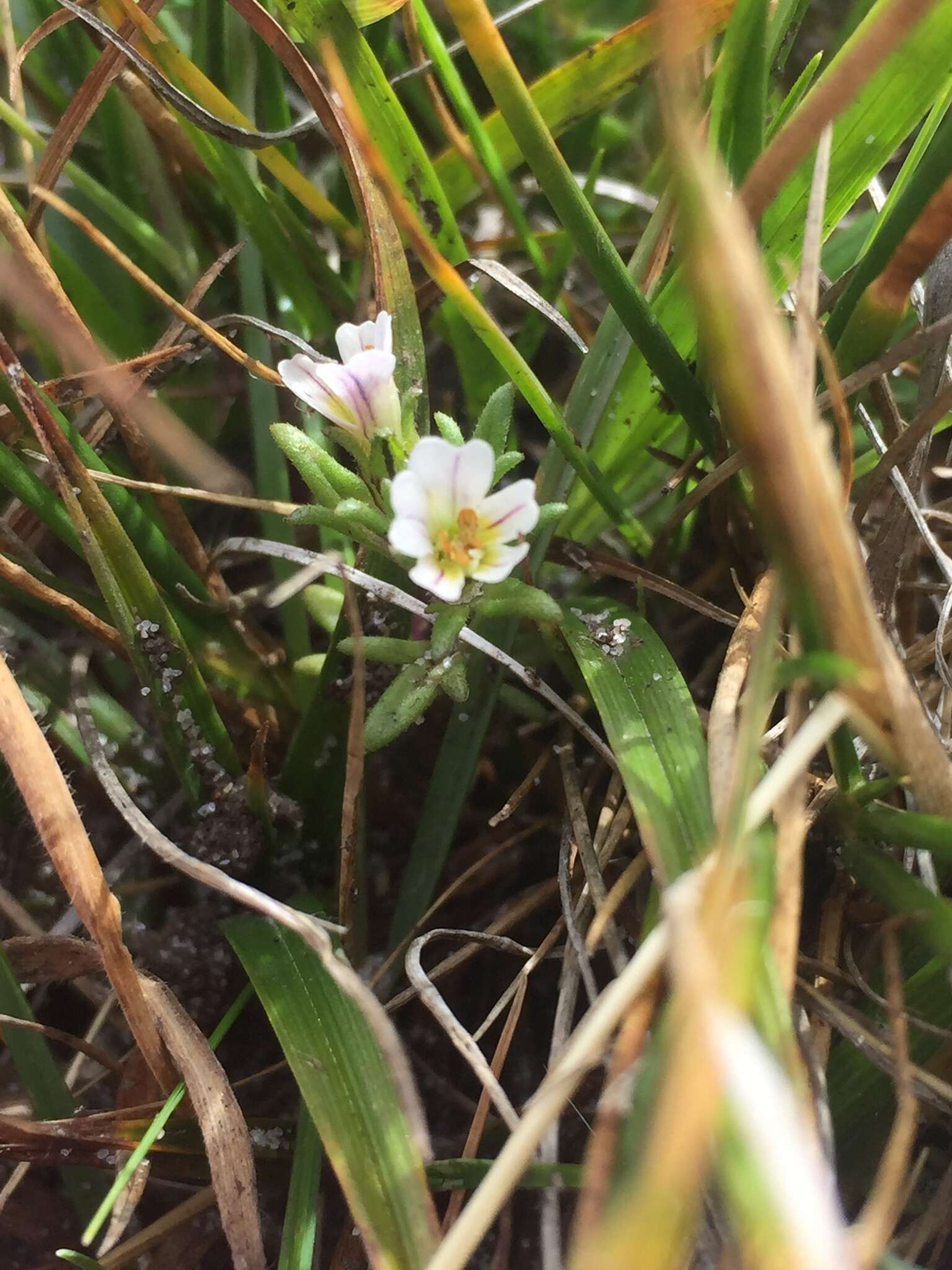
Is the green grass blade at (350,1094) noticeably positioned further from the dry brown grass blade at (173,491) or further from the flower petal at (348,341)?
the flower petal at (348,341)

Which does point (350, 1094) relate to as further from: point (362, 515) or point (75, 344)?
point (75, 344)

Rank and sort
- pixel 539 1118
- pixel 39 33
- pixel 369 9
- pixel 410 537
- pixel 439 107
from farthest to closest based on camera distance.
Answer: pixel 439 107, pixel 39 33, pixel 369 9, pixel 410 537, pixel 539 1118

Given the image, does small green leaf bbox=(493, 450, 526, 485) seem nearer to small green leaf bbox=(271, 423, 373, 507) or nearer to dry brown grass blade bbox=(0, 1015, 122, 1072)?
small green leaf bbox=(271, 423, 373, 507)

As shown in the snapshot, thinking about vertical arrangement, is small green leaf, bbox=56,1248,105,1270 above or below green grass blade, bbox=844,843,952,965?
above

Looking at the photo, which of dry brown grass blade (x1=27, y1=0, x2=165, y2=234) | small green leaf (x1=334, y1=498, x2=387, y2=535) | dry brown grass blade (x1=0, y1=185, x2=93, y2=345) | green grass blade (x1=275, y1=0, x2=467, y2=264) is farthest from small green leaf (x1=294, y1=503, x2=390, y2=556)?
dry brown grass blade (x1=27, y1=0, x2=165, y2=234)

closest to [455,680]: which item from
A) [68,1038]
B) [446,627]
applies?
[446,627]

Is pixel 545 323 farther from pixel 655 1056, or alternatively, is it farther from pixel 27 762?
pixel 655 1056
